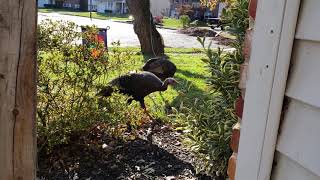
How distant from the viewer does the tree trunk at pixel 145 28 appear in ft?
42.7

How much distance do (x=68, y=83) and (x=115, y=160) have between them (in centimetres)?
87

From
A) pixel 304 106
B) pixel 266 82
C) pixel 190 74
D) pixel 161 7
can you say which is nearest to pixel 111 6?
pixel 161 7

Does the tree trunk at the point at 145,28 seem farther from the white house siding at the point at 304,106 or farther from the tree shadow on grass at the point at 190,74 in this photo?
the white house siding at the point at 304,106

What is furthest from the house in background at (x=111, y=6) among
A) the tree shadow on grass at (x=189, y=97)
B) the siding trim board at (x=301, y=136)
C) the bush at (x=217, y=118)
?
the siding trim board at (x=301, y=136)

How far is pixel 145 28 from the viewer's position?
526 inches

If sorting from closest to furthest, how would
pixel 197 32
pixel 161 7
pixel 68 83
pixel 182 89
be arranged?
pixel 68 83 → pixel 182 89 → pixel 197 32 → pixel 161 7

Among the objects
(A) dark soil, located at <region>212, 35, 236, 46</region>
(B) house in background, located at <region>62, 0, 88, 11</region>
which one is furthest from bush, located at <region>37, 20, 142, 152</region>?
(B) house in background, located at <region>62, 0, 88, 11</region>

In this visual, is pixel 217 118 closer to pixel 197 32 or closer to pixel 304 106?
pixel 304 106

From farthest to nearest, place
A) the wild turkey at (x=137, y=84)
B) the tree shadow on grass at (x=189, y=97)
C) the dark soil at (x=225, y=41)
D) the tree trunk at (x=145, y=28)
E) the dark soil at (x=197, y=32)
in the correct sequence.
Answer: the dark soil at (x=197, y=32) < the tree trunk at (x=145, y=28) < the wild turkey at (x=137, y=84) < the tree shadow on grass at (x=189, y=97) < the dark soil at (x=225, y=41)

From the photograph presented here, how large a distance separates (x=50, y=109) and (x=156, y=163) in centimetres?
113

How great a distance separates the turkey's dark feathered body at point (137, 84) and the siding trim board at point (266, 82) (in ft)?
10.7

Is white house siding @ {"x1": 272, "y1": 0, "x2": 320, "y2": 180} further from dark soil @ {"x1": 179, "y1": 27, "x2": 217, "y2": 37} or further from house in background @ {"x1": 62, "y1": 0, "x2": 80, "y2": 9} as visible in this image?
house in background @ {"x1": 62, "y1": 0, "x2": 80, "y2": 9}

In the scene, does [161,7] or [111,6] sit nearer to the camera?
[161,7]

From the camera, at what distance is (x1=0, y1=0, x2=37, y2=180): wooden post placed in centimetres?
189
